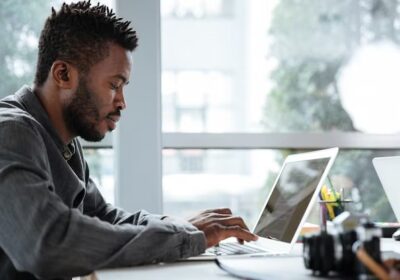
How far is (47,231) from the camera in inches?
47.4

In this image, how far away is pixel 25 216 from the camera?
1.23m

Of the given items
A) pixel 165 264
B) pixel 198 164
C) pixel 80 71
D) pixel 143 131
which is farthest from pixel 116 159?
pixel 165 264

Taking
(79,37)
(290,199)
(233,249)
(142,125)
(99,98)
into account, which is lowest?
(233,249)

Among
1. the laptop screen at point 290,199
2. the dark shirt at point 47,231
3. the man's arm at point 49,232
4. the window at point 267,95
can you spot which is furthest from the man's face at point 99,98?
the window at point 267,95

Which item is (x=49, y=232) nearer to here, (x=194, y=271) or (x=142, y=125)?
(x=194, y=271)

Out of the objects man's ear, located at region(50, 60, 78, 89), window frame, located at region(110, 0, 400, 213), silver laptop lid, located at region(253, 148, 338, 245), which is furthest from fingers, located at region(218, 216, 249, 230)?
window frame, located at region(110, 0, 400, 213)

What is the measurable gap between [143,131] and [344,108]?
2.96 feet

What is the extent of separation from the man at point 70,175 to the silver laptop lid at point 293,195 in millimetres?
142

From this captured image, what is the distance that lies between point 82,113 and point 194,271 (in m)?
0.58

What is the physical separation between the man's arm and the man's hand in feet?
0.63

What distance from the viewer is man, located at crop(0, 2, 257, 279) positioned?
1226mm

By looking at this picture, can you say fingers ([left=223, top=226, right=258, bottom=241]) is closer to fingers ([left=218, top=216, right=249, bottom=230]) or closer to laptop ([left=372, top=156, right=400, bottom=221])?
fingers ([left=218, top=216, right=249, bottom=230])

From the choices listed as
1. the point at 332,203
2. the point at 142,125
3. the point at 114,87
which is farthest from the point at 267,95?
the point at 114,87

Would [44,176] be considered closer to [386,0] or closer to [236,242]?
[236,242]
